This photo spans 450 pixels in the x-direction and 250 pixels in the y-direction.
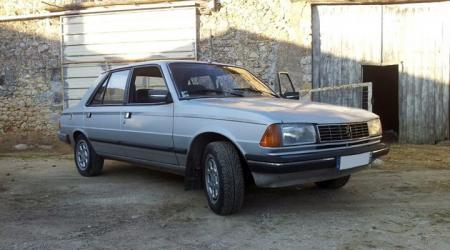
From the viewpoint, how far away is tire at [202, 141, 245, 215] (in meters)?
4.40

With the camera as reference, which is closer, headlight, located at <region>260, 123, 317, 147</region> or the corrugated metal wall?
headlight, located at <region>260, 123, 317, 147</region>

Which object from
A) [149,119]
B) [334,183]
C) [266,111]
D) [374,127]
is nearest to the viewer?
[266,111]

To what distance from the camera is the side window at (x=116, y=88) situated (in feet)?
20.0

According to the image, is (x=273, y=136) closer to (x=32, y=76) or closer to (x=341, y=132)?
(x=341, y=132)

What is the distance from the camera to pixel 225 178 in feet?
14.4

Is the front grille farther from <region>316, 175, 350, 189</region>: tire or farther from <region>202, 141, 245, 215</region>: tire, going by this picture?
<region>316, 175, 350, 189</region>: tire

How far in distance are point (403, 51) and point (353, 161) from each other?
6627 mm

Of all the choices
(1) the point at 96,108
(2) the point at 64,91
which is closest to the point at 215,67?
(1) the point at 96,108

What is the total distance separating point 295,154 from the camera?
4.20 m

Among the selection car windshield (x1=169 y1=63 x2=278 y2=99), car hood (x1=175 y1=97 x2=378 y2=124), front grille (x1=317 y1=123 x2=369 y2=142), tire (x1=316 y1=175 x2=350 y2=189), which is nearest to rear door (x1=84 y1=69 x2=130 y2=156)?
car windshield (x1=169 y1=63 x2=278 y2=99)

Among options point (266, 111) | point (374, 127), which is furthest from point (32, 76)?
point (374, 127)

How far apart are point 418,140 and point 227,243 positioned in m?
7.72

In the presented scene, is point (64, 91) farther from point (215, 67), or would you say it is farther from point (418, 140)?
point (418, 140)

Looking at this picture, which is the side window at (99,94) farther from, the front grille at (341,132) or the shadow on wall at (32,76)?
the shadow on wall at (32,76)
